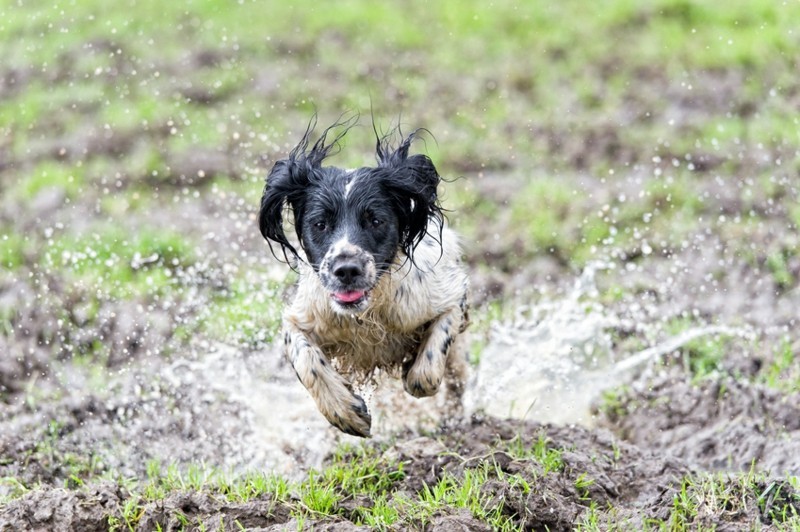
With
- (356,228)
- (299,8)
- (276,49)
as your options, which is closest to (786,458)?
(356,228)

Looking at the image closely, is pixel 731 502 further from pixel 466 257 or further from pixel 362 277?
pixel 466 257

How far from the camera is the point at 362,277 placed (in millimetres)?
4914

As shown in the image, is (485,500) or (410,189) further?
(410,189)

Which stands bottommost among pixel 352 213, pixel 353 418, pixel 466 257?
pixel 353 418

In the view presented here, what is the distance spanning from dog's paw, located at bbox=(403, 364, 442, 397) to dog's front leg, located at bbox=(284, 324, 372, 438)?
290 mm

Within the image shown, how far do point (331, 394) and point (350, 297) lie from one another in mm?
506

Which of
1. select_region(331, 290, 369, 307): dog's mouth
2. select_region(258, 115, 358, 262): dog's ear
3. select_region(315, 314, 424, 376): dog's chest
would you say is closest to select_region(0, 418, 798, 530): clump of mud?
select_region(315, 314, 424, 376): dog's chest

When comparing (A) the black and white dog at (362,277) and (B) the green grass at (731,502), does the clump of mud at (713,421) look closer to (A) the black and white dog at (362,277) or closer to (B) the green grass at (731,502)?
(B) the green grass at (731,502)

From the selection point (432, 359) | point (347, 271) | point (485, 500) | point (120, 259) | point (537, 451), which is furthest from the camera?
point (120, 259)

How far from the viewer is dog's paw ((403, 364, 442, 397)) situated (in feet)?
17.5

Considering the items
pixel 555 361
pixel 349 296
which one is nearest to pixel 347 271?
pixel 349 296

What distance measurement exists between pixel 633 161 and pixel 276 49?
3.79 m

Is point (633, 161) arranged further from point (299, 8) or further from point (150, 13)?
point (150, 13)

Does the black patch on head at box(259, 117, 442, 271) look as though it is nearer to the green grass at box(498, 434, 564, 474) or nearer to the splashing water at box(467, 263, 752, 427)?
the green grass at box(498, 434, 564, 474)
